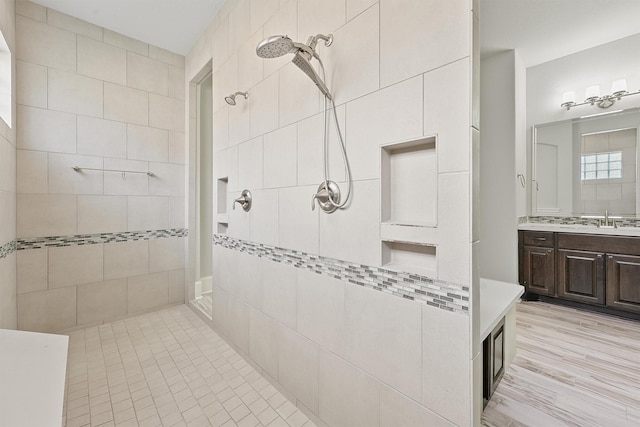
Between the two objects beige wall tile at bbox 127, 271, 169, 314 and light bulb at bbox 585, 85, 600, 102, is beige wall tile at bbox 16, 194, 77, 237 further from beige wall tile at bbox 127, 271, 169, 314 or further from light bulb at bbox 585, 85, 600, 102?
light bulb at bbox 585, 85, 600, 102

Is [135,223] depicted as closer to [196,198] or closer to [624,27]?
[196,198]

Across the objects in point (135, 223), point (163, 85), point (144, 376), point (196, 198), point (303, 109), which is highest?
point (163, 85)

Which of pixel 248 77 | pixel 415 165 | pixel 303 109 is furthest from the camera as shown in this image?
pixel 248 77

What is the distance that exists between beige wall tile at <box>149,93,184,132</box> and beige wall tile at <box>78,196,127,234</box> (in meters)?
0.87

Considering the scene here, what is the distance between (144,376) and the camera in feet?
5.89

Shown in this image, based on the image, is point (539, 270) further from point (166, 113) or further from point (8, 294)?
point (8, 294)

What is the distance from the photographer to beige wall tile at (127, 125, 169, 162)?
8.84ft

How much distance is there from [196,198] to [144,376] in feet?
5.87

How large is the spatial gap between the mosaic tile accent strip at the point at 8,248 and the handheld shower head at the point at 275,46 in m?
2.16

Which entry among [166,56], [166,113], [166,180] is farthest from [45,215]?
[166,56]

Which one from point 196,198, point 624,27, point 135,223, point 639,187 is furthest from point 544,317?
point 135,223

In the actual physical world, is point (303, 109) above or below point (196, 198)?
above

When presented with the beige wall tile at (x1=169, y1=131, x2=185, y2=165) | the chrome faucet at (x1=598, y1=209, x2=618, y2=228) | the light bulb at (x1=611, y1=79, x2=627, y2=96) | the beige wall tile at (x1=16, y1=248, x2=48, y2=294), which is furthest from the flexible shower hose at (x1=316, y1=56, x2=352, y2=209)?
the light bulb at (x1=611, y1=79, x2=627, y2=96)

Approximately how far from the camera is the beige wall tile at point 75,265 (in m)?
2.35
